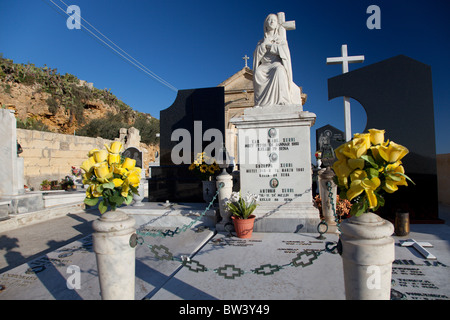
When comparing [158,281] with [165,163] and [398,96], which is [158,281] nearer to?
[165,163]

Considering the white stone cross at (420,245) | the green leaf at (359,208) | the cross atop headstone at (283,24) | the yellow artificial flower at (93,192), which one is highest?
the cross atop headstone at (283,24)

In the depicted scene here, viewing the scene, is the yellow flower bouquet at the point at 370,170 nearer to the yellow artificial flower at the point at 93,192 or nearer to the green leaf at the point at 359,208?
the green leaf at the point at 359,208

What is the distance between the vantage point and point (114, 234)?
2000mm

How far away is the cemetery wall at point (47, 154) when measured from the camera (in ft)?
40.7

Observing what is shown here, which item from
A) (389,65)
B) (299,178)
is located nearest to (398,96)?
(389,65)

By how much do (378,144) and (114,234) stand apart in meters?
2.19

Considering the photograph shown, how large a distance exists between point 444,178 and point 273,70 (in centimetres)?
752

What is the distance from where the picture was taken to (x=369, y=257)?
5.52ft

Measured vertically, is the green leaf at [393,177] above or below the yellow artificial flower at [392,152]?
below

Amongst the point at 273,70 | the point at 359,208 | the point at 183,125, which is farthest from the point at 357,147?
the point at 183,125

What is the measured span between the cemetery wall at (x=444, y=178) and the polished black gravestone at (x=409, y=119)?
339cm

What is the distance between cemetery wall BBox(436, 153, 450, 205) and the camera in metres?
8.27

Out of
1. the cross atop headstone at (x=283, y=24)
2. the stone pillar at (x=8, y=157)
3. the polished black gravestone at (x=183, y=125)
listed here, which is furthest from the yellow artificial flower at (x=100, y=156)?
the stone pillar at (x=8, y=157)

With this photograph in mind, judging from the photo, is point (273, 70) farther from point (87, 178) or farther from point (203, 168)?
point (87, 178)
